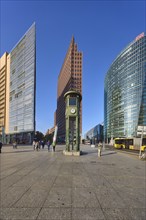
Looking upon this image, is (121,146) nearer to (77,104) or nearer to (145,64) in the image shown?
(77,104)

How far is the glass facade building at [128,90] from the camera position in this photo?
4063 inches

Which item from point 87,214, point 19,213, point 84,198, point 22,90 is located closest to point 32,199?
point 19,213

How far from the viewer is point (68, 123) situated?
23.5 m

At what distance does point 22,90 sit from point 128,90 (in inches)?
2156

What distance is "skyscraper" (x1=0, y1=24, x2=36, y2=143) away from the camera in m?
91.2

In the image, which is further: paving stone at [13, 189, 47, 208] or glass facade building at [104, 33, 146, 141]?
glass facade building at [104, 33, 146, 141]

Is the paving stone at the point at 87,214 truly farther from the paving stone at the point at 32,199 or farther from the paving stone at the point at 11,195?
the paving stone at the point at 11,195

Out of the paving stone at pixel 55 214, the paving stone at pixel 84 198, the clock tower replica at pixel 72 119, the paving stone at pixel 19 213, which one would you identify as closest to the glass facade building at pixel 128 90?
the clock tower replica at pixel 72 119

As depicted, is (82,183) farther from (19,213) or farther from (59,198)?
(19,213)

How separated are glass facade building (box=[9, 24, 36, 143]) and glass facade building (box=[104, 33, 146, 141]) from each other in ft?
161

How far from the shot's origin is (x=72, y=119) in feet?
80.7

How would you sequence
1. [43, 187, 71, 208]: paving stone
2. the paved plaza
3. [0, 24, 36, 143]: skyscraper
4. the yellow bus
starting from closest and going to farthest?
the paved plaza, [43, 187, 71, 208]: paving stone, the yellow bus, [0, 24, 36, 143]: skyscraper

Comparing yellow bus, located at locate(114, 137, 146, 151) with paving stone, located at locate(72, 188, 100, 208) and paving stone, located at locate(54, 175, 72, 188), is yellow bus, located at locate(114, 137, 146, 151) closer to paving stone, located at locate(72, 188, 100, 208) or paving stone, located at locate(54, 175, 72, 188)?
paving stone, located at locate(54, 175, 72, 188)

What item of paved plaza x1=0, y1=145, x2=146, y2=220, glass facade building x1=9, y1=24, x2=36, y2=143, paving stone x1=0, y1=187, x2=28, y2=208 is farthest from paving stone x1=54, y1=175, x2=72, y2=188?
glass facade building x1=9, y1=24, x2=36, y2=143
